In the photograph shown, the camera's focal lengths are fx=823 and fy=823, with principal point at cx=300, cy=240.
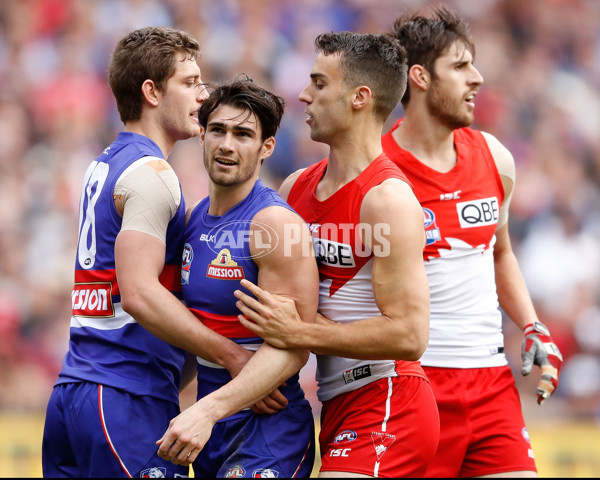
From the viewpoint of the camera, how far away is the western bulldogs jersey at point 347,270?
411 centimetres

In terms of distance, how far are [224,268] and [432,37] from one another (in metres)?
2.20

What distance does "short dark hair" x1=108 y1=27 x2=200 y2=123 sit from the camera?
175 inches

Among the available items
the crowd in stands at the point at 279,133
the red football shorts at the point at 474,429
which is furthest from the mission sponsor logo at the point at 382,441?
the crowd in stands at the point at 279,133

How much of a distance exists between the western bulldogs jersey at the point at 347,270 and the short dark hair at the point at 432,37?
1.19 meters

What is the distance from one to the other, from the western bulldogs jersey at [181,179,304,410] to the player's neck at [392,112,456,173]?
51.5 inches

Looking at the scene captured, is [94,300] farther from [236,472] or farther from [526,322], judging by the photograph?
[526,322]

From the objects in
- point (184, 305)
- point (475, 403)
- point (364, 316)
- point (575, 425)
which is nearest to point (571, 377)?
point (575, 425)

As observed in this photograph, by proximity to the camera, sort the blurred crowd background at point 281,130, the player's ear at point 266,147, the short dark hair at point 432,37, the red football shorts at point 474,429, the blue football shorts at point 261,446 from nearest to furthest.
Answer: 1. the blue football shorts at point 261,446
2. the player's ear at point 266,147
3. the red football shorts at point 474,429
4. the short dark hair at point 432,37
5. the blurred crowd background at point 281,130

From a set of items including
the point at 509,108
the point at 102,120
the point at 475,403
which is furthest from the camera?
the point at 509,108

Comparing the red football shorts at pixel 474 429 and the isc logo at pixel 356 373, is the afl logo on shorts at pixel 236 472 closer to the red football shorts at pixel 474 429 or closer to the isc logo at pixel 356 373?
the isc logo at pixel 356 373

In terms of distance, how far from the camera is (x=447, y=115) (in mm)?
5059

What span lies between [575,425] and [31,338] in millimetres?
5593

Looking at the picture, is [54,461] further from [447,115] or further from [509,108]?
[509,108]

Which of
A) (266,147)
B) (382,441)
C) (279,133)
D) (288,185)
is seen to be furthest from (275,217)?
(279,133)
